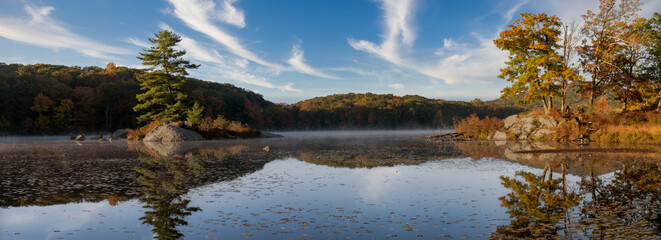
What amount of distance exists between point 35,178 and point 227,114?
82963 millimetres

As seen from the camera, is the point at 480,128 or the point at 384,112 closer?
the point at 480,128

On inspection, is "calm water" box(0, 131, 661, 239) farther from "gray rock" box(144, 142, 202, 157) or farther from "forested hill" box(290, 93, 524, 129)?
"forested hill" box(290, 93, 524, 129)

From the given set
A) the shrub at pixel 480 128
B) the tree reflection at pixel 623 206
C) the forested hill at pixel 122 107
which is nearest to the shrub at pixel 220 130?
the forested hill at pixel 122 107

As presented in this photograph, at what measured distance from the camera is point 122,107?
72125 millimetres

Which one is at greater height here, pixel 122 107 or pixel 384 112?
pixel 384 112

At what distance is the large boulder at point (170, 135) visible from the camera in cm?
3400

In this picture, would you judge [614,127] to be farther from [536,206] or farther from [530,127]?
[536,206]

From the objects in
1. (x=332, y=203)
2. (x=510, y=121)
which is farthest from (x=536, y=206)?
(x=510, y=121)

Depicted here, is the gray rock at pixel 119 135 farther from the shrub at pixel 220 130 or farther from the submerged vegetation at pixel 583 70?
the submerged vegetation at pixel 583 70

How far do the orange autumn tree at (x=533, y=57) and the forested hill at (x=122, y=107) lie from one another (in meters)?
33.6

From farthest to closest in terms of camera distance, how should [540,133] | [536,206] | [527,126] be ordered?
[527,126]
[540,133]
[536,206]

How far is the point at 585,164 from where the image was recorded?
12.7 metres

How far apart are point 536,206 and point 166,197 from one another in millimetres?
7443

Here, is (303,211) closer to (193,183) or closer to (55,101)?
(193,183)
